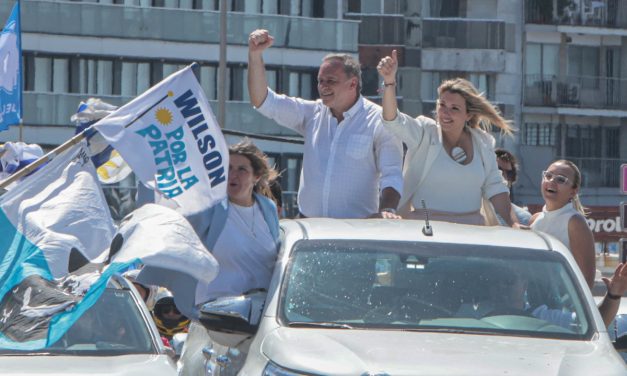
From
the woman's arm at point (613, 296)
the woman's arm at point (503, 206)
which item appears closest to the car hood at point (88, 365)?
the woman's arm at point (503, 206)

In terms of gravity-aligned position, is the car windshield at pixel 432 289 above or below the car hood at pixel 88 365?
above

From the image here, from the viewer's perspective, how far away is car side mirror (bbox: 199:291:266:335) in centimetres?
700

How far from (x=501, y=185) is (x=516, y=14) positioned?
45.8 metres

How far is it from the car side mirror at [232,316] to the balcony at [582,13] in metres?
49.0

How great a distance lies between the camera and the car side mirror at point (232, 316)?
6996 mm

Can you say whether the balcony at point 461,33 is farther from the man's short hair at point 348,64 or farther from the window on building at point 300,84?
the man's short hair at point 348,64

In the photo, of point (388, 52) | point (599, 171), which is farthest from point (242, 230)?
point (599, 171)

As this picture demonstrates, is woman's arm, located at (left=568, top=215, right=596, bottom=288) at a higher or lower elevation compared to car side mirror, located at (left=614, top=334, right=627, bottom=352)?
higher

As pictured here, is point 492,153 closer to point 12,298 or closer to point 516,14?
point 12,298

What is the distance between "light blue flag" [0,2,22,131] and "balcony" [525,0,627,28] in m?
38.9

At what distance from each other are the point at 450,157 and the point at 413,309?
2.33 m

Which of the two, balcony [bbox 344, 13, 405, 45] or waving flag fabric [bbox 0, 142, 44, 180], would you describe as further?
balcony [bbox 344, 13, 405, 45]

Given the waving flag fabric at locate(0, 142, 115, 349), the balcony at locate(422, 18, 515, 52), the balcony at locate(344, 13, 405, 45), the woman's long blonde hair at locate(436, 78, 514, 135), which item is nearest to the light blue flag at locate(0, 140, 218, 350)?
the waving flag fabric at locate(0, 142, 115, 349)

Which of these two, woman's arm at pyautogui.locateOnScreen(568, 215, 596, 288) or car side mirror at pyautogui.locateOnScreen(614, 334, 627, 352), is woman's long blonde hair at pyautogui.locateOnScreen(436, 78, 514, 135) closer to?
woman's arm at pyautogui.locateOnScreen(568, 215, 596, 288)
